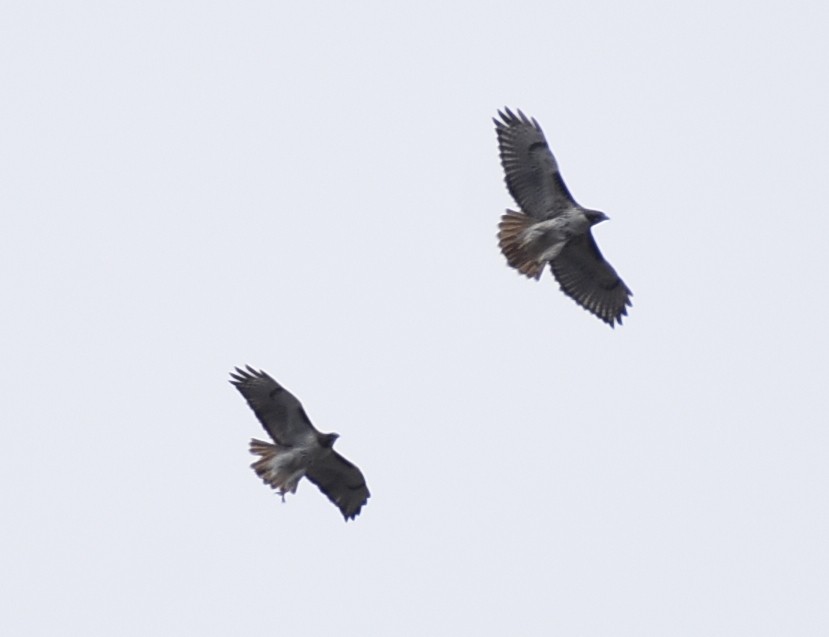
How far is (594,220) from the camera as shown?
24234 mm

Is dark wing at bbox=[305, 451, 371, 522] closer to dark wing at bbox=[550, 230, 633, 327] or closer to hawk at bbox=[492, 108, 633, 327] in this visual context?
hawk at bbox=[492, 108, 633, 327]

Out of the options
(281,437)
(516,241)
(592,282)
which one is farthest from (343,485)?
(592,282)

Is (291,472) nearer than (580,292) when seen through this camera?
Yes

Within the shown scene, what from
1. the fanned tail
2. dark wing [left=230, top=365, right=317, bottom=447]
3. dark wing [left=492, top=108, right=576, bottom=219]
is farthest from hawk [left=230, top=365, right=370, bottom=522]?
dark wing [left=492, top=108, right=576, bottom=219]

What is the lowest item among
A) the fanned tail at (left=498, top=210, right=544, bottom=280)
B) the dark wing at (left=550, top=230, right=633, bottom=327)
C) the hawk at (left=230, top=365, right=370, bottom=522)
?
the hawk at (left=230, top=365, right=370, bottom=522)

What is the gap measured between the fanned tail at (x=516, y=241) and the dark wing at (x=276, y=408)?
10.2 feet

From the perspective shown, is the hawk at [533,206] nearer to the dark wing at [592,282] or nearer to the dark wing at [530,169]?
the dark wing at [530,169]

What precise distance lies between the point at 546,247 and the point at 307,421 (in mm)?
3545

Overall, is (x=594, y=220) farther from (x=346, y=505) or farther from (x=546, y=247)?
(x=346, y=505)

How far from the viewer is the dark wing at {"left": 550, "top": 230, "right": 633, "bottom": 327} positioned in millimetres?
25062

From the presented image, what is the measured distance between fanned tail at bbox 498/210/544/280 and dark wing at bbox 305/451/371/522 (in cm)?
317

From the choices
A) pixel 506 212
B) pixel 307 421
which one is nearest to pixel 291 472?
pixel 307 421

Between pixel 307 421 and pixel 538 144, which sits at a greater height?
pixel 538 144

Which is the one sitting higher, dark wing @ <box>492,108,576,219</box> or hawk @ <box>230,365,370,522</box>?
dark wing @ <box>492,108,576,219</box>
